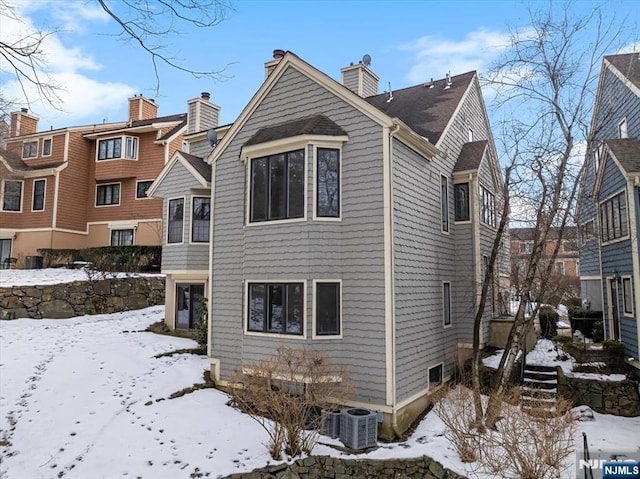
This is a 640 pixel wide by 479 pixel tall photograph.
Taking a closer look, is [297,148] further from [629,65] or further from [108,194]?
[108,194]

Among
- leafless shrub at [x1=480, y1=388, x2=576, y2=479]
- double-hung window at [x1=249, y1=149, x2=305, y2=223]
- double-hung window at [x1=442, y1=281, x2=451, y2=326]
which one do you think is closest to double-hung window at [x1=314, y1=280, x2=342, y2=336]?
double-hung window at [x1=249, y1=149, x2=305, y2=223]

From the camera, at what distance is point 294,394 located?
28.4 feet

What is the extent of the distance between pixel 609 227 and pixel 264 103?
38.2 feet

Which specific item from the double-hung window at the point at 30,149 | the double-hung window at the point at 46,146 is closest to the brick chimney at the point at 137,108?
the double-hung window at the point at 46,146

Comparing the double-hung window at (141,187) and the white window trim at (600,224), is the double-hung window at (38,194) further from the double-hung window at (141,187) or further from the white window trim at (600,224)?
the white window trim at (600,224)

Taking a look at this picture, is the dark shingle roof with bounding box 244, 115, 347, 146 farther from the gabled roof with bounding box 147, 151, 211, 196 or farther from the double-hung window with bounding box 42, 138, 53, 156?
the double-hung window with bounding box 42, 138, 53, 156

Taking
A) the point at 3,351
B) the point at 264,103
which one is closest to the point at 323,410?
the point at 264,103

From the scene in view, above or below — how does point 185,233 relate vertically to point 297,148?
below

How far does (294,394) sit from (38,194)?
25523 mm

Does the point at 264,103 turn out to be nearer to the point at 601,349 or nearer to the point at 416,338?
the point at 416,338

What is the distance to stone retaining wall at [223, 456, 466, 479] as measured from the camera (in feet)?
25.6

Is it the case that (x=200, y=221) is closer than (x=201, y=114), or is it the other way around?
(x=200, y=221)

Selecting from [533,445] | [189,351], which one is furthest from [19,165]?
[533,445]

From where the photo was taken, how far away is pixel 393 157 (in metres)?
9.70
